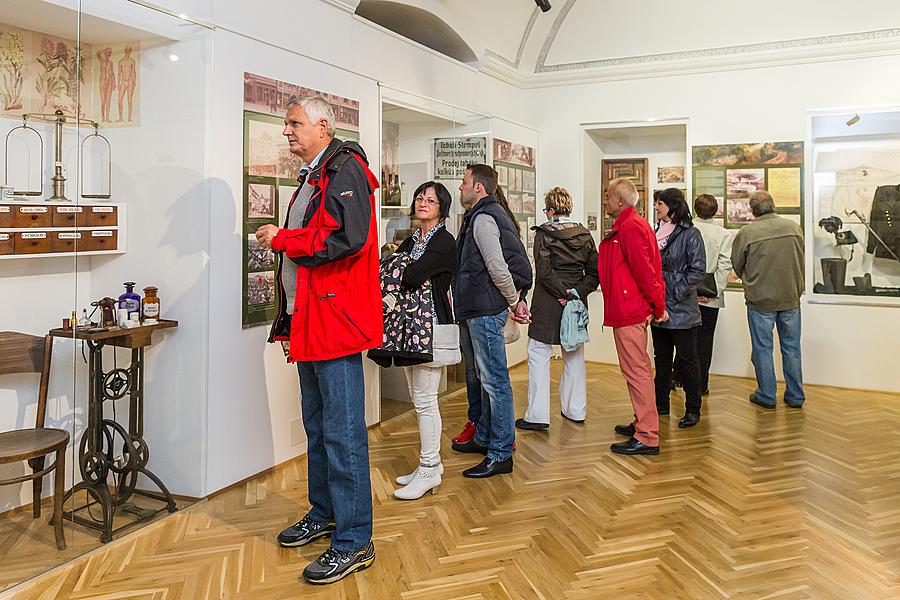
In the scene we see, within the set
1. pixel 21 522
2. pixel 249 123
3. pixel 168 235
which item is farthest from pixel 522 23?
pixel 21 522

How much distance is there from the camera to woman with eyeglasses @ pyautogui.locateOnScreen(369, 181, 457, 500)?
11.4 ft

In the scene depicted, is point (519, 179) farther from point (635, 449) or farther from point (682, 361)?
point (635, 449)

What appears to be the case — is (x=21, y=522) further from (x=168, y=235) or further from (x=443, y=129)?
(x=443, y=129)

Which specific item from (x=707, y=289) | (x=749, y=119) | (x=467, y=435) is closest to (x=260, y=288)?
(x=467, y=435)

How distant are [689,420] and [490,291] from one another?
2103 millimetres

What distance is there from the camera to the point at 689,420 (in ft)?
16.8

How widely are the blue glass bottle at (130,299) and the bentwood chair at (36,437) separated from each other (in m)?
0.49

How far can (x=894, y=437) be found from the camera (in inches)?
193

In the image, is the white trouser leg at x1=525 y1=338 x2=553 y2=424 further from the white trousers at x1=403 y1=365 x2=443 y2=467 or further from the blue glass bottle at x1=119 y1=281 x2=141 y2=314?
the blue glass bottle at x1=119 y1=281 x2=141 y2=314

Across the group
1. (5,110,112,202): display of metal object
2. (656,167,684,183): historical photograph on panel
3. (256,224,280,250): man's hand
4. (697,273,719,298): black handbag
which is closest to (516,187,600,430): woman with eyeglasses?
(697,273,719,298): black handbag

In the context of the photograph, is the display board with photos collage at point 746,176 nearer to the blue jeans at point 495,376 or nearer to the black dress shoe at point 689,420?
the black dress shoe at point 689,420

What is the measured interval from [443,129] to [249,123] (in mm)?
2276

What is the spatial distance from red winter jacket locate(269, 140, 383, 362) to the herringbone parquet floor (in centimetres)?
97

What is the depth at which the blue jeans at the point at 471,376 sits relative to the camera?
14.2ft
